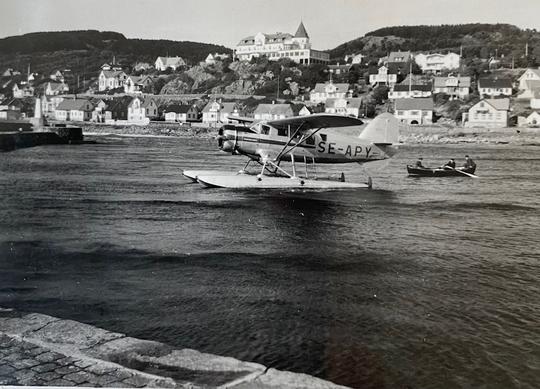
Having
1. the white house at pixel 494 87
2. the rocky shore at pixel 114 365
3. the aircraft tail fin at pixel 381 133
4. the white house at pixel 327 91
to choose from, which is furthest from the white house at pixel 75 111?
the rocky shore at pixel 114 365

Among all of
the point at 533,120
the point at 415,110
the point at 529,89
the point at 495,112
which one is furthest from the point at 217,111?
the point at 529,89

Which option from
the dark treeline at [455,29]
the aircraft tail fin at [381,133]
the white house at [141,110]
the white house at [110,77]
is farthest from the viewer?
the white house at [141,110]

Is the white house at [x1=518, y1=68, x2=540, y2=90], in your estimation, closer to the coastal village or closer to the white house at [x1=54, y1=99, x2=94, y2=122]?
the coastal village

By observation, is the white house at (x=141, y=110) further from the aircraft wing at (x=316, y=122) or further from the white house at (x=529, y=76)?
the white house at (x=529, y=76)

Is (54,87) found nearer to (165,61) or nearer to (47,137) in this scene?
(47,137)

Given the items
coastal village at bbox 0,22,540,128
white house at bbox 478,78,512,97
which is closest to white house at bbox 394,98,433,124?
coastal village at bbox 0,22,540,128
